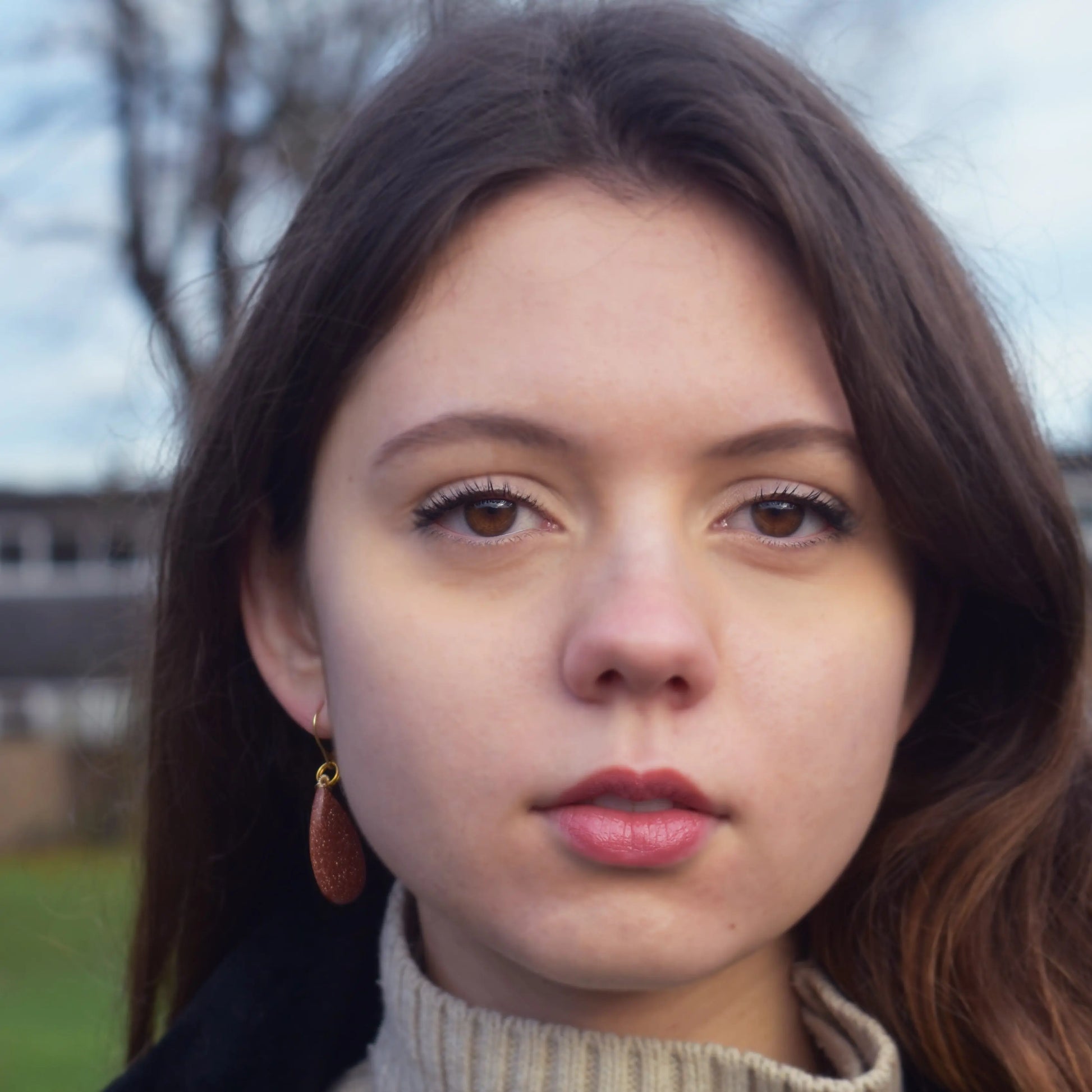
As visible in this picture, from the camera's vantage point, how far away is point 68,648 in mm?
26875

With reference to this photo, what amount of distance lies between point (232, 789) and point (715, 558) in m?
1.05

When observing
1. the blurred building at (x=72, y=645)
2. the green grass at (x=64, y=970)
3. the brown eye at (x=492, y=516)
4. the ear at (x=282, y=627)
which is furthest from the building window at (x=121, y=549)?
the brown eye at (x=492, y=516)

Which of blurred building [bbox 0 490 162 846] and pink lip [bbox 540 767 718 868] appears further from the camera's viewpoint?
blurred building [bbox 0 490 162 846]

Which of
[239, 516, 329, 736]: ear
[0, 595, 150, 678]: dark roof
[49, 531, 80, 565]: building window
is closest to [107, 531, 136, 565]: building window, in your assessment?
[239, 516, 329, 736]: ear

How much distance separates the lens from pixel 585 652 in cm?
144

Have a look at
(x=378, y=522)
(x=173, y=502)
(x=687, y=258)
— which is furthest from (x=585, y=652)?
(x=173, y=502)

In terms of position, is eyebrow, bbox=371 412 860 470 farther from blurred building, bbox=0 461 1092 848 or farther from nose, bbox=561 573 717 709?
blurred building, bbox=0 461 1092 848

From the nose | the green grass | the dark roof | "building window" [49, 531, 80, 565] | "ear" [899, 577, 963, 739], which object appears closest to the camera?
the nose

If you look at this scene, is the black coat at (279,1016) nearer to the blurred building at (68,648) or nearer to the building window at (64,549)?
the blurred building at (68,648)

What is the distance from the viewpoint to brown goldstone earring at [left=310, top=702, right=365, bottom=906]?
6.19ft

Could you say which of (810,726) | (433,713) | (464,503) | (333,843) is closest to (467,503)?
(464,503)

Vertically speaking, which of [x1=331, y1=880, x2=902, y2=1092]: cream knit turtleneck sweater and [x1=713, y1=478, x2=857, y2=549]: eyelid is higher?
[x1=713, y1=478, x2=857, y2=549]: eyelid

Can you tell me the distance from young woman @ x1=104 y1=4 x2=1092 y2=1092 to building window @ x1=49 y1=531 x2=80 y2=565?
28.5 metres

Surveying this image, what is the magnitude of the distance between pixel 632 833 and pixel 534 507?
0.40 m
